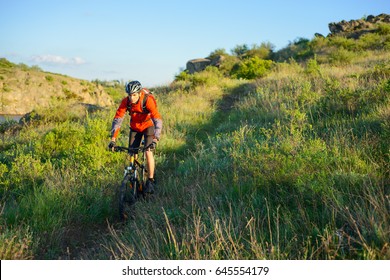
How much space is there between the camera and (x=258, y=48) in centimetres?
4822

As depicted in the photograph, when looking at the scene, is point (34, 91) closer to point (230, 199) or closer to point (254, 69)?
point (254, 69)

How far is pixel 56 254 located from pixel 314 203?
11.8ft

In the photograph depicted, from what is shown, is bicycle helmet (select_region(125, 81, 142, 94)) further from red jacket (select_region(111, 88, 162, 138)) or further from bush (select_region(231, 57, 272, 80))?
bush (select_region(231, 57, 272, 80))

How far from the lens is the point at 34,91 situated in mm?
33500

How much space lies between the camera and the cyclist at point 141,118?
603 centimetres

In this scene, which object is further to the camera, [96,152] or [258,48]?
[258,48]

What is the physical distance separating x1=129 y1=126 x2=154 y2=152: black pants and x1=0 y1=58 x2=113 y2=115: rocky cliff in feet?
86.1

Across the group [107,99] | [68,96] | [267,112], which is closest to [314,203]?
[267,112]

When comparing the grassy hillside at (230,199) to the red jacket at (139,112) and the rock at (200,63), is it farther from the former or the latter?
the rock at (200,63)

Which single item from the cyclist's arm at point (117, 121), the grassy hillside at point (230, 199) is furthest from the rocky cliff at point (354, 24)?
the cyclist's arm at point (117, 121)

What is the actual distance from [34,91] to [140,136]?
31.4 metres

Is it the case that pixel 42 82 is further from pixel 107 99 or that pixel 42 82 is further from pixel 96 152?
pixel 96 152

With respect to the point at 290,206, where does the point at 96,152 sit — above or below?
above

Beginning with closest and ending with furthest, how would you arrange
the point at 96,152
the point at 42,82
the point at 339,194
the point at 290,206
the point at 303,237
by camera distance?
1. the point at 303,237
2. the point at 339,194
3. the point at 290,206
4. the point at 96,152
5. the point at 42,82
